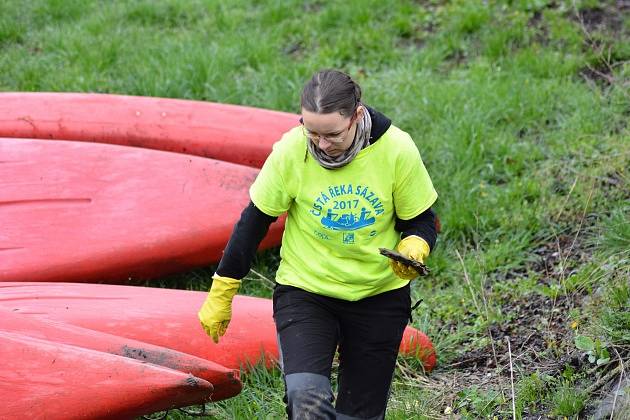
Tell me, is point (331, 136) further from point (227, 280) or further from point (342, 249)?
point (227, 280)

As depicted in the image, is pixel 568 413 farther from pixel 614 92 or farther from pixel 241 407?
pixel 614 92

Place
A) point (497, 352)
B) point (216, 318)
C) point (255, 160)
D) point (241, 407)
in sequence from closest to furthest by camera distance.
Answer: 1. point (216, 318)
2. point (241, 407)
3. point (497, 352)
4. point (255, 160)

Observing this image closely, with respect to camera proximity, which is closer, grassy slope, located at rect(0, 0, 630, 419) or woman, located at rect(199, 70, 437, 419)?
woman, located at rect(199, 70, 437, 419)

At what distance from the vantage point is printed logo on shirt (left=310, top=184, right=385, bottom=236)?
3.38 meters

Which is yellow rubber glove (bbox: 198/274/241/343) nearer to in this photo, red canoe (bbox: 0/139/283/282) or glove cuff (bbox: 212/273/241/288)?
glove cuff (bbox: 212/273/241/288)

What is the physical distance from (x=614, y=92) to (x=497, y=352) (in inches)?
99.7

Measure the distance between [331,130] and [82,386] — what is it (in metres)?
1.35

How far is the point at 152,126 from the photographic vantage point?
580 cm

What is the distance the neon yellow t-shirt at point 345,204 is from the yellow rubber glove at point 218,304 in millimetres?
210

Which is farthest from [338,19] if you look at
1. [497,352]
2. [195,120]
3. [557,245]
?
[497,352]

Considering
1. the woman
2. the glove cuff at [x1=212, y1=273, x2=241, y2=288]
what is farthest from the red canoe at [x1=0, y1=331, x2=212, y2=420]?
the glove cuff at [x1=212, y1=273, x2=241, y2=288]

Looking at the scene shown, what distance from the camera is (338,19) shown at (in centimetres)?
762

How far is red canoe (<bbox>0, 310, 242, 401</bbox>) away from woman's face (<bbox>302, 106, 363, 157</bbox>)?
3.48 feet

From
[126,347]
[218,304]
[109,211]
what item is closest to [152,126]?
[109,211]
